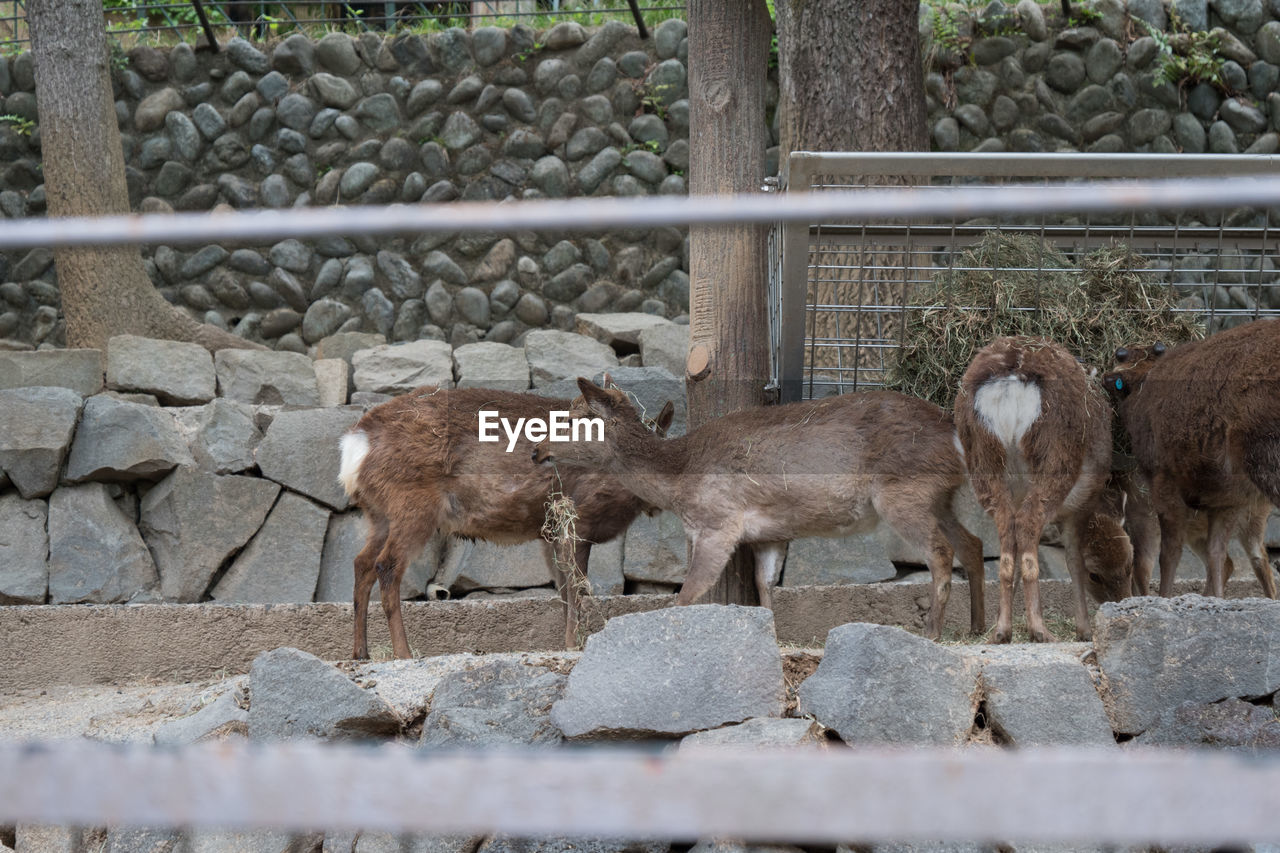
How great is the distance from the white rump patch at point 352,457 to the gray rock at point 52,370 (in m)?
2.93

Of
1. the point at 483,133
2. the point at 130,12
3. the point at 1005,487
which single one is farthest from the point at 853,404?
the point at 130,12

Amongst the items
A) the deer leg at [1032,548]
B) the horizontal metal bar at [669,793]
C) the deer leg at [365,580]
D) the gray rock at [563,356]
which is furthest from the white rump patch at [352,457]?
the horizontal metal bar at [669,793]

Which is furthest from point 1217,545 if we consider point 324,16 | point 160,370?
point 324,16

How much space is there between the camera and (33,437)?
7.55m

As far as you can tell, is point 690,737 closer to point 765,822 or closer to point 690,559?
point 690,559

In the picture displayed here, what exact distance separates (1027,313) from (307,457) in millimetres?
4551

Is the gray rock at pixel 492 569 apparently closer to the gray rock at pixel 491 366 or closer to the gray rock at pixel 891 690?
the gray rock at pixel 491 366

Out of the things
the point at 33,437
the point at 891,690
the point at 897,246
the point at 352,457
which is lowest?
the point at 891,690

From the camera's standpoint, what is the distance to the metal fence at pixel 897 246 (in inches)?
203

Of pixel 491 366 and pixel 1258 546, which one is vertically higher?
pixel 491 366

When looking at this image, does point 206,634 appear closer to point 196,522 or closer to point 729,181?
point 196,522

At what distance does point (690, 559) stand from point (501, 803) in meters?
4.85

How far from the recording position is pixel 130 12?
1180 cm

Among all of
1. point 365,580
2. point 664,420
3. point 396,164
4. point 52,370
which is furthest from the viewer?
point 396,164
